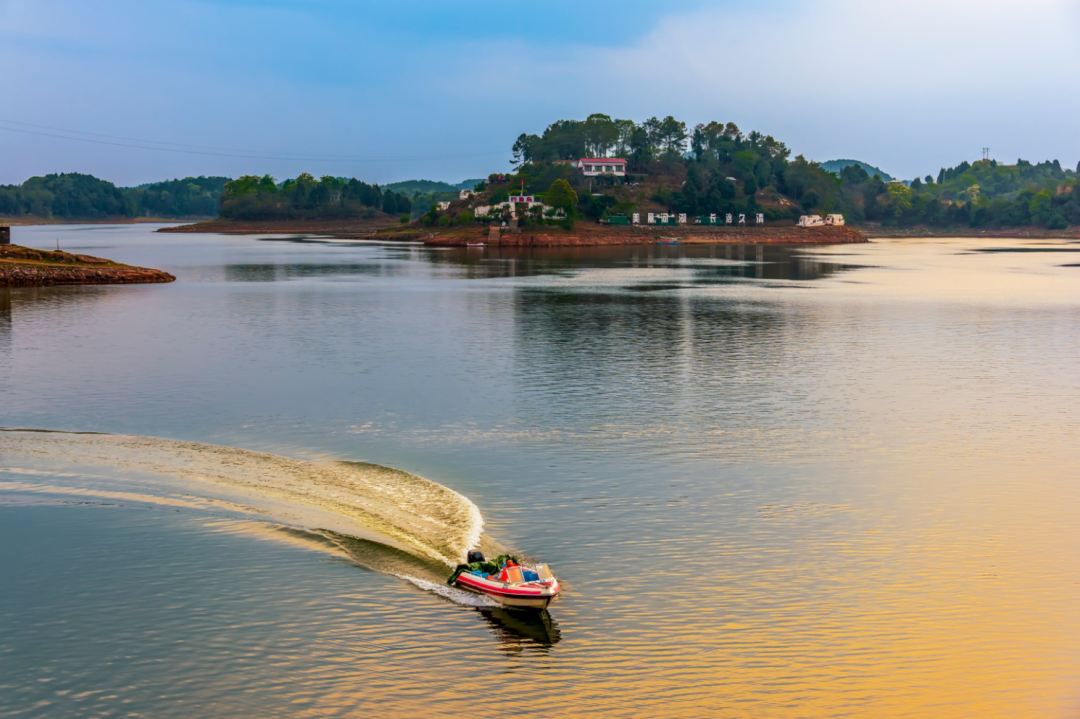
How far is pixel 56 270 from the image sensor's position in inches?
4491

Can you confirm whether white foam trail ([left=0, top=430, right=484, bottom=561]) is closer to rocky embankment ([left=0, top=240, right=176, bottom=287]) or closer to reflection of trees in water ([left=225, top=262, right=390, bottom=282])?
rocky embankment ([left=0, top=240, right=176, bottom=287])

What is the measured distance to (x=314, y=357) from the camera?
63.2 m

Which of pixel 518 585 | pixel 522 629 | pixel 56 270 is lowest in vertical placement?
pixel 522 629

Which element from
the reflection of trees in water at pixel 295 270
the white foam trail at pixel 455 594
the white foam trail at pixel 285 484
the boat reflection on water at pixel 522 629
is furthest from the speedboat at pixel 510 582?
the reflection of trees in water at pixel 295 270

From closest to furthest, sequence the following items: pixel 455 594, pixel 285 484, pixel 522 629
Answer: pixel 522 629 < pixel 455 594 < pixel 285 484

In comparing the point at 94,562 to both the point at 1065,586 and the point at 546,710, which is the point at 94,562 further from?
the point at 1065,586

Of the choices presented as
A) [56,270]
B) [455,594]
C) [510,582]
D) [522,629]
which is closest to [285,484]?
[455,594]

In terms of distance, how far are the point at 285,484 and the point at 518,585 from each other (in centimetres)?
1277

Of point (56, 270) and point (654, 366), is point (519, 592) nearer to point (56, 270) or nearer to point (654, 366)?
point (654, 366)

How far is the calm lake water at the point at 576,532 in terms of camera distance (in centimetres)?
2062

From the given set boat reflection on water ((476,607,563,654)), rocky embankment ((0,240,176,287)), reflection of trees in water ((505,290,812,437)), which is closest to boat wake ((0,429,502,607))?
boat reflection on water ((476,607,563,654))

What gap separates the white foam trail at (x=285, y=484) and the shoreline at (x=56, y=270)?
264 ft

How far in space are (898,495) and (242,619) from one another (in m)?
22.2

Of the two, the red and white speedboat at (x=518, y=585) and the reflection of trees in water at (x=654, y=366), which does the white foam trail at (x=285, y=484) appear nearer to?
the red and white speedboat at (x=518, y=585)
